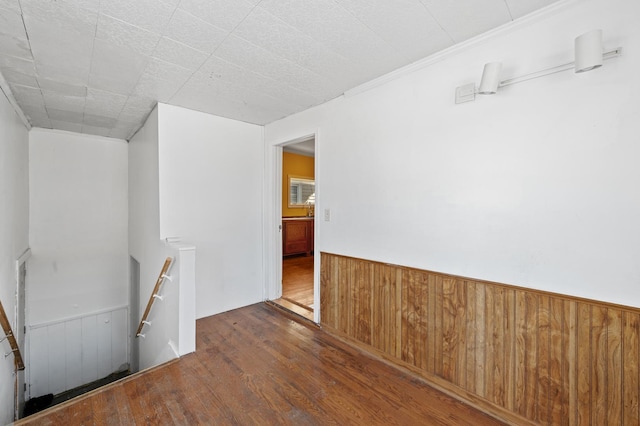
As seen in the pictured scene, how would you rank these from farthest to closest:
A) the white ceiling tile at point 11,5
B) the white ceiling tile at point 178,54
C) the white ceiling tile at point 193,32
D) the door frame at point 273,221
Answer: the door frame at point 273,221 → the white ceiling tile at point 178,54 → the white ceiling tile at point 193,32 → the white ceiling tile at point 11,5

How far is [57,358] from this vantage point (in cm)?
407

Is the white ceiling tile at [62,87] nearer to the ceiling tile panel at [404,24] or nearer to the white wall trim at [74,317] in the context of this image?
the ceiling tile panel at [404,24]

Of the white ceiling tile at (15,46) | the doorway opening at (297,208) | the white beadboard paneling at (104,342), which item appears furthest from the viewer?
the doorway opening at (297,208)

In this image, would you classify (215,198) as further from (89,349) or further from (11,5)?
(89,349)

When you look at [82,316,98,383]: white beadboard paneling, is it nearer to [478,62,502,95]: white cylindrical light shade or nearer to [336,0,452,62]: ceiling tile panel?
[336,0,452,62]: ceiling tile panel

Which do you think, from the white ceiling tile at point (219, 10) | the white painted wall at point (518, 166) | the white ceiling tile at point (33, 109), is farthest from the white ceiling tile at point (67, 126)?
the white painted wall at point (518, 166)

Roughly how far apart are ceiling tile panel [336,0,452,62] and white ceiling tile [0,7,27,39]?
1950 millimetres

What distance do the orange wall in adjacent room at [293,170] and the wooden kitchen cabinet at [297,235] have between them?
1.11 ft

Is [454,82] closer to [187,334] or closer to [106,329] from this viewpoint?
[187,334]

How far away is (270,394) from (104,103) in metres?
3.49

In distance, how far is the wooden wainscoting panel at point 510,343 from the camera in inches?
55.4

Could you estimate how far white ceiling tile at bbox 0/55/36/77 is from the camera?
81.2 inches

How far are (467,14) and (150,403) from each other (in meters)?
3.38

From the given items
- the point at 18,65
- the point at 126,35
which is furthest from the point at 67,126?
the point at 126,35
